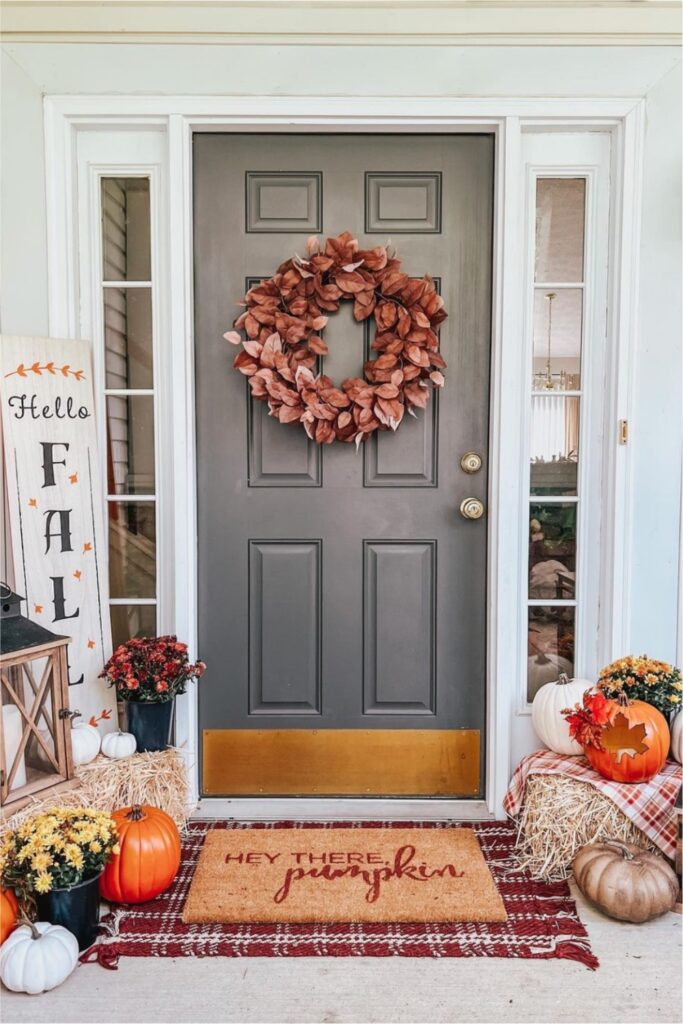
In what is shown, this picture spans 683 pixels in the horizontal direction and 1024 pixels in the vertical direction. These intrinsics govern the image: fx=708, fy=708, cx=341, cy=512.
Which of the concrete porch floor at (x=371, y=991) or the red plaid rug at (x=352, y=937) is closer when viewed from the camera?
the concrete porch floor at (x=371, y=991)

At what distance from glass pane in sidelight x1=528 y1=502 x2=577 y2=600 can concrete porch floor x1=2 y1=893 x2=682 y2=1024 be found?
0.99 m

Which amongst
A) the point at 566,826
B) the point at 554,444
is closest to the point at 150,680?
the point at 566,826

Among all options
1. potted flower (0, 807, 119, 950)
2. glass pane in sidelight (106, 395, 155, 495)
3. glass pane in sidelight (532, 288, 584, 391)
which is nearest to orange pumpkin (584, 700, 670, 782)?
glass pane in sidelight (532, 288, 584, 391)

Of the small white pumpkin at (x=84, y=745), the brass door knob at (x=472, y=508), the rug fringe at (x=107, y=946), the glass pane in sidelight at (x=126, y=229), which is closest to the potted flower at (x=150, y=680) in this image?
the small white pumpkin at (x=84, y=745)

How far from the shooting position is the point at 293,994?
152 centimetres

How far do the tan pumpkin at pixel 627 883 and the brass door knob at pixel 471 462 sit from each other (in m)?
1.11

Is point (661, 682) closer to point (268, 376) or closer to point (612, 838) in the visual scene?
point (612, 838)

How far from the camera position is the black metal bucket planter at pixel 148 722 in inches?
82.0

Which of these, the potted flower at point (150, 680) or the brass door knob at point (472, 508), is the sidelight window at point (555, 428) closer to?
the brass door knob at point (472, 508)

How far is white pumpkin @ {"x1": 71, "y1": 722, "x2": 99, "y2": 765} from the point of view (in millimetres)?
1998

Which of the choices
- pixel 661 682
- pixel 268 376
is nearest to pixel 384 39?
pixel 268 376

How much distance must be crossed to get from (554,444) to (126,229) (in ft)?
4.95

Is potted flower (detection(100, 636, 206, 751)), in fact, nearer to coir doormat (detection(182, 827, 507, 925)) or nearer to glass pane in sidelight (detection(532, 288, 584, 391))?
coir doormat (detection(182, 827, 507, 925))

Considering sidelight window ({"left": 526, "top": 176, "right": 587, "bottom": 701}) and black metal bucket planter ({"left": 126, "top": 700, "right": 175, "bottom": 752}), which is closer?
black metal bucket planter ({"left": 126, "top": 700, "right": 175, "bottom": 752})
